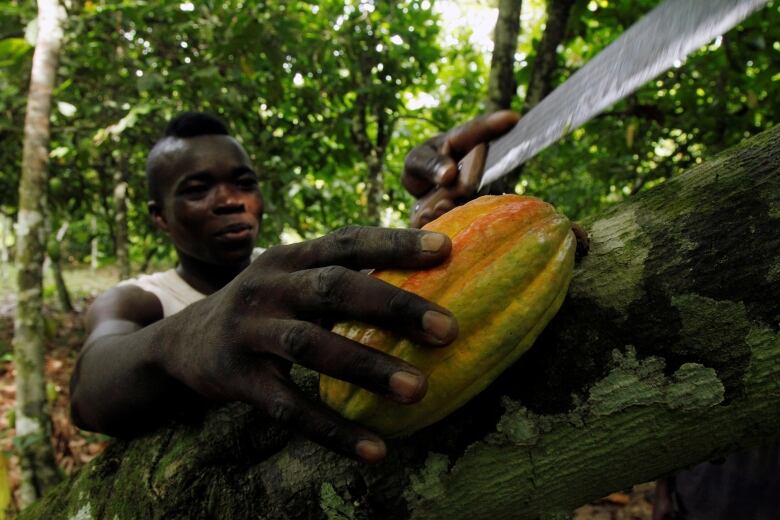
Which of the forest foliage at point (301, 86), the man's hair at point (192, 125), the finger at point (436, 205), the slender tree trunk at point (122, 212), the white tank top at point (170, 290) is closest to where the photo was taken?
the finger at point (436, 205)

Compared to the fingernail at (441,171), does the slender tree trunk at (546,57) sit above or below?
above

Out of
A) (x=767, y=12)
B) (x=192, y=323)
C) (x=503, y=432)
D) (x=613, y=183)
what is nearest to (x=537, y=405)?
(x=503, y=432)

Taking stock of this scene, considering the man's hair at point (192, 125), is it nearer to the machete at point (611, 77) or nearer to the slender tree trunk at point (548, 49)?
the machete at point (611, 77)

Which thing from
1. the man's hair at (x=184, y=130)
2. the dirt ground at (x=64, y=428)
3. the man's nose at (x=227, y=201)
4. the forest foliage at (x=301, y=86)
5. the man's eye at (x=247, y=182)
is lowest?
the dirt ground at (x=64, y=428)

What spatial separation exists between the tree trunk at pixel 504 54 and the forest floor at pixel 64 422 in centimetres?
185

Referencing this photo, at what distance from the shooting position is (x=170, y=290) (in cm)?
203

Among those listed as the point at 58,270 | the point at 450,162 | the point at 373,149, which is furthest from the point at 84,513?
the point at 58,270

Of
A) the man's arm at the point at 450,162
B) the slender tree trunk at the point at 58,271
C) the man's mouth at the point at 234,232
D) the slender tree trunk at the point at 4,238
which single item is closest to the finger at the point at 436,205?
the man's arm at the point at 450,162

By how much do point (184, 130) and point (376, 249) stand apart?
5.50ft

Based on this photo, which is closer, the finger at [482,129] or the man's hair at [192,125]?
the finger at [482,129]

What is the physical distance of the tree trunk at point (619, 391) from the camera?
2.12 ft

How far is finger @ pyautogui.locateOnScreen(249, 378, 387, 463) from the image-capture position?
0.64 metres

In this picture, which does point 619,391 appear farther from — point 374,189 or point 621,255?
point 374,189

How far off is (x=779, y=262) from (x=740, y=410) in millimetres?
181
